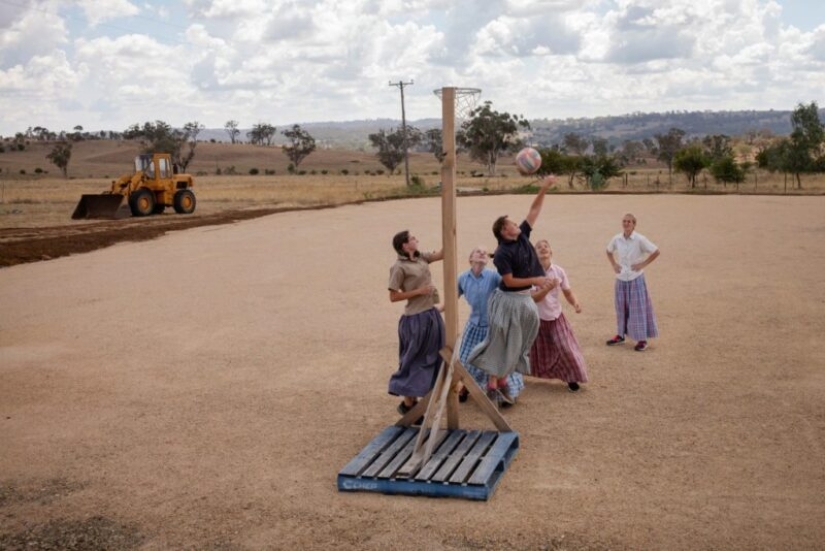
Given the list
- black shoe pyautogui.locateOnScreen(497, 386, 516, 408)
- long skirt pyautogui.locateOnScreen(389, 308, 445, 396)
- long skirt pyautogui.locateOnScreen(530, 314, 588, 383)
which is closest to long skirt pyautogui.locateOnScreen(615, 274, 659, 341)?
long skirt pyautogui.locateOnScreen(530, 314, 588, 383)

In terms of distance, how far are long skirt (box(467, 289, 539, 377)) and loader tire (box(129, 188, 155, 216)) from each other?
91.0ft

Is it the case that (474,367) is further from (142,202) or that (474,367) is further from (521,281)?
(142,202)

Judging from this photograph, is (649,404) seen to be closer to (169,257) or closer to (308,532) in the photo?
(308,532)

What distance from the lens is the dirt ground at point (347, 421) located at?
18.9 feet

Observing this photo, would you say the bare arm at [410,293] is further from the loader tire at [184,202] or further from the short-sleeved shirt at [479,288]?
the loader tire at [184,202]

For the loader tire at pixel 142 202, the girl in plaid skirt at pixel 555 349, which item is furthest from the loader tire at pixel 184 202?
the girl in plaid skirt at pixel 555 349

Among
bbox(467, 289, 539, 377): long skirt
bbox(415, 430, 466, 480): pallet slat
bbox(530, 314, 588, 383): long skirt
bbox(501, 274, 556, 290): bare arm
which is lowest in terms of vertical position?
bbox(415, 430, 466, 480): pallet slat

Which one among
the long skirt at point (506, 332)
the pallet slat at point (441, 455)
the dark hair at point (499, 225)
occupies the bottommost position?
the pallet slat at point (441, 455)

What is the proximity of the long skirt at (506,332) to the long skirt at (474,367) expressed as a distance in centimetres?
36

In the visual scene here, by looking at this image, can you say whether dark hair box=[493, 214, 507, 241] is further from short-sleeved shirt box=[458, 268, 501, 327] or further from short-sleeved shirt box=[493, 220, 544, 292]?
short-sleeved shirt box=[458, 268, 501, 327]

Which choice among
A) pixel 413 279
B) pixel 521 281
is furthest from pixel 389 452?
pixel 521 281

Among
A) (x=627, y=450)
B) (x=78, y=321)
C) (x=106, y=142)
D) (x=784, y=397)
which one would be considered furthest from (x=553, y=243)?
(x=106, y=142)

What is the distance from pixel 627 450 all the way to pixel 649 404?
1.30 meters

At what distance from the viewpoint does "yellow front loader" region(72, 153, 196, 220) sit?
108 ft
